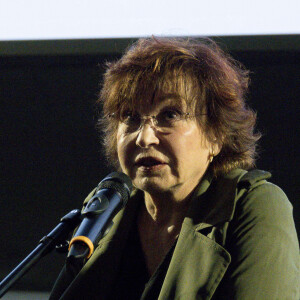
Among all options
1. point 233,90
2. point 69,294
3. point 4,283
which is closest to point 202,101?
point 233,90

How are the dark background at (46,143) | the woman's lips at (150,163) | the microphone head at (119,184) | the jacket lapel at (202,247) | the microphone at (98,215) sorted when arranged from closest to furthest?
the microphone at (98,215) → the microphone head at (119,184) → the jacket lapel at (202,247) → the woman's lips at (150,163) → the dark background at (46,143)

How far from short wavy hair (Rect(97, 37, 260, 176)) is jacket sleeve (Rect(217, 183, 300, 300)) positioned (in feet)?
0.87

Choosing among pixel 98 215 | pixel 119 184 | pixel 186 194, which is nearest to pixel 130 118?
pixel 186 194

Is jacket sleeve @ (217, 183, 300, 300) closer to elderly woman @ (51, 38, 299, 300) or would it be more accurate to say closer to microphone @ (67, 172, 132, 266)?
elderly woman @ (51, 38, 299, 300)

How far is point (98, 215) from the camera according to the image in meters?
1.28

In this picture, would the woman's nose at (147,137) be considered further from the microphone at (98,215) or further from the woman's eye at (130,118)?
the microphone at (98,215)

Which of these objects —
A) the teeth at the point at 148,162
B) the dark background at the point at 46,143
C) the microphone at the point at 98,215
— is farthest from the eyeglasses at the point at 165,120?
the dark background at the point at 46,143

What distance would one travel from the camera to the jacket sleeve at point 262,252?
145 cm

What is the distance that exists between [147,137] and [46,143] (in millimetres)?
1536

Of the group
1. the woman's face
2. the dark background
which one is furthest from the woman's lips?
the dark background

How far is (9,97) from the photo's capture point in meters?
3.12

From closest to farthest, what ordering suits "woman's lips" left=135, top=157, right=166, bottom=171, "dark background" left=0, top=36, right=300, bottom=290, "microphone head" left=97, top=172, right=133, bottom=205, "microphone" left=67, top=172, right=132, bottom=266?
"microphone" left=67, top=172, right=132, bottom=266
"microphone head" left=97, top=172, right=133, bottom=205
"woman's lips" left=135, top=157, right=166, bottom=171
"dark background" left=0, top=36, right=300, bottom=290

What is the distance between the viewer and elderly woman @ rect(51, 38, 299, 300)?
5.02 ft

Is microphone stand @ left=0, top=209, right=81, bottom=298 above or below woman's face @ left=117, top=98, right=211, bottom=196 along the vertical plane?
below
